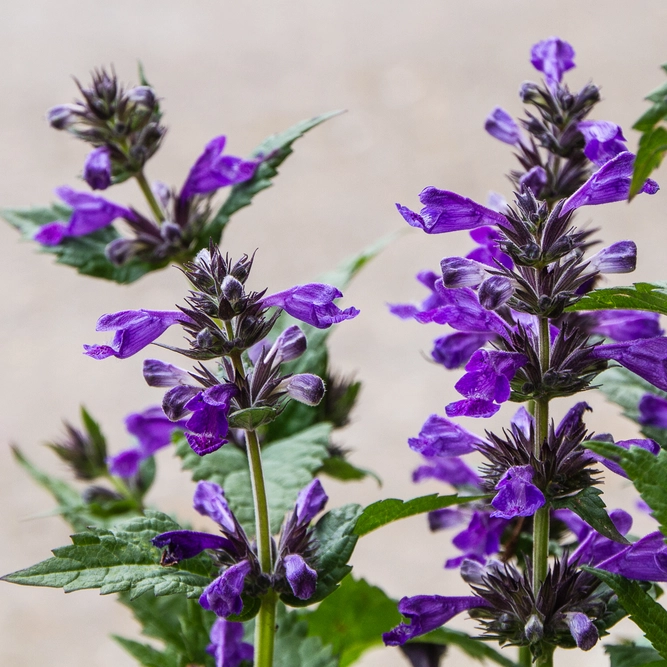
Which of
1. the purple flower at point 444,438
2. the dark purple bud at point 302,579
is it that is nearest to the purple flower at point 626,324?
the purple flower at point 444,438

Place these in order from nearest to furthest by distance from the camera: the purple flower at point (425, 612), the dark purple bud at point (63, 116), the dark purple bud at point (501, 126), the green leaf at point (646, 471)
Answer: the green leaf at point (646, 471), the purple flower at point (425, 612), the dark purple bud at point (501, 126), the dark purple bud at point (63, 116)

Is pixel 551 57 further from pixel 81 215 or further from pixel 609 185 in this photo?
pixel 81 215

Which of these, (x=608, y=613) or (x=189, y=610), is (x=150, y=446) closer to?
(x=189, y=610)

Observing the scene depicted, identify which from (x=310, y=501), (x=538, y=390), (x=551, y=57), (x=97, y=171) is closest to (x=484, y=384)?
(x=538, y=390)

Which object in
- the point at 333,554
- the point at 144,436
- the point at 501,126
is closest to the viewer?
the point at 333,554

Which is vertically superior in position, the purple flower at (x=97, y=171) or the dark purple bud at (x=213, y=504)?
the purple flower at (x=97, y=171)

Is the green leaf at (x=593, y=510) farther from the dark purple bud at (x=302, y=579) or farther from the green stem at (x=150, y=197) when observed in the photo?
the green stem at (x=150, y=197)

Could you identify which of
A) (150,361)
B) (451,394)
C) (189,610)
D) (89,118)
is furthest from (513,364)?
(451,394)
